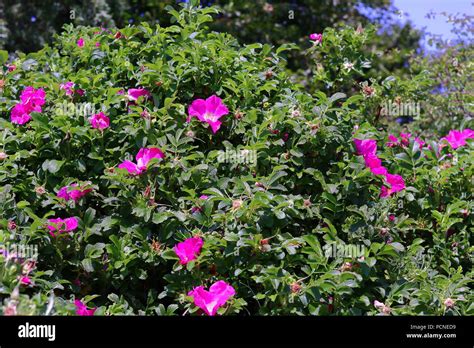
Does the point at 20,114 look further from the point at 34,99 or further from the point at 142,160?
the point at 142,160

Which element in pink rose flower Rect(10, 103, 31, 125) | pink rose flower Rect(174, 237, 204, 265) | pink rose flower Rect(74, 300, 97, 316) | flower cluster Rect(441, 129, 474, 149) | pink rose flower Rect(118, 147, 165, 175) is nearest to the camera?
pink rose flower Rect(74, 300, 97, 316)

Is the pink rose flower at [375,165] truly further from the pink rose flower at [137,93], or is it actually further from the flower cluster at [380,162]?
the pink rose flower at [137,93]

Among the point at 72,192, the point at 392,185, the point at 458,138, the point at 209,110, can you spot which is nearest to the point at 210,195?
the point at 209,110

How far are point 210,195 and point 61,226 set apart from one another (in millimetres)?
524

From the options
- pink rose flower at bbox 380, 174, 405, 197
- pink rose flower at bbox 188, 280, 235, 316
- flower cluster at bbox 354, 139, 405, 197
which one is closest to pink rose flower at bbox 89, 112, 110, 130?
pink rose flower at bbox 188, 280, 235, 316

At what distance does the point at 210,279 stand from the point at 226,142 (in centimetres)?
54

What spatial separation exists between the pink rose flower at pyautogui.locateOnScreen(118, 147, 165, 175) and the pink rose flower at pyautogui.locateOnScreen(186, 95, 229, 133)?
264mm

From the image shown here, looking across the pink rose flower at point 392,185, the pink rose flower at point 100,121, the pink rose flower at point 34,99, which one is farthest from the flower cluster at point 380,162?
the pink rose flower at point 34,99

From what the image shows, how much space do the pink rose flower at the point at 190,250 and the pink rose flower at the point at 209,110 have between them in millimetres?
519

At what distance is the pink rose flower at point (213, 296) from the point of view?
6.77ft

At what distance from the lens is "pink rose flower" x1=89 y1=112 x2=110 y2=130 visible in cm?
247

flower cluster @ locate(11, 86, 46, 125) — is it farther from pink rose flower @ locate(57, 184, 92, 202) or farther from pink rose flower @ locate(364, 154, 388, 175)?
pink rose flower @ locate(364, 154, 388, 175)
